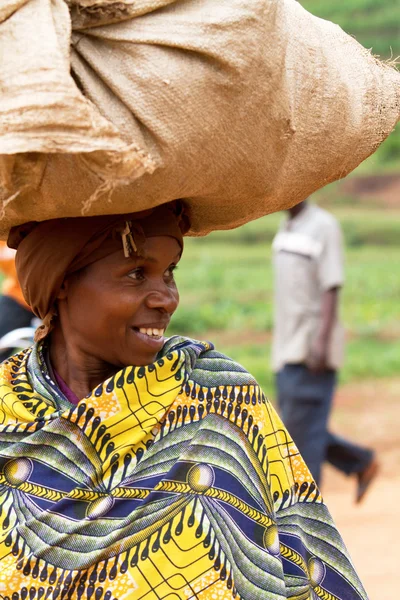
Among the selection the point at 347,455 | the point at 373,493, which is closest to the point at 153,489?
the point at 347,455

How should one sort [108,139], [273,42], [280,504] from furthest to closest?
[280,504] → [273,42] → [108,139]

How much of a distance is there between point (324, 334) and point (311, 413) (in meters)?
0.44

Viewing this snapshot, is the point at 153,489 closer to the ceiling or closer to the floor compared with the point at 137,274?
closer to the floor

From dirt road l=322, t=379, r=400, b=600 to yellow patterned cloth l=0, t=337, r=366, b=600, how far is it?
3.34m

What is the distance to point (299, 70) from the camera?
2.39 m

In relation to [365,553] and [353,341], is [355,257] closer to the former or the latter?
[353,341]

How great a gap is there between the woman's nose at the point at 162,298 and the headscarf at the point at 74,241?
10 centimetres

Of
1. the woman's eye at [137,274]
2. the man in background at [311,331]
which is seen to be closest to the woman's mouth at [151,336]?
the woman's eye at [137,274]

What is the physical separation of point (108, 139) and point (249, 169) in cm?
44

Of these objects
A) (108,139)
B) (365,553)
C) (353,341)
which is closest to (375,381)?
(353,341)

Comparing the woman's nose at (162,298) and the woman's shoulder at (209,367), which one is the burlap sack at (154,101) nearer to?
the woman's nose at (162,298)

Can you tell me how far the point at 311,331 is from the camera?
6.29 metres

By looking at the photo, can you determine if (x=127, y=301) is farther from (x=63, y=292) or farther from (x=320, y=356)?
(x=320, y=356)

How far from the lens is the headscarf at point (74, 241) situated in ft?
7.98
